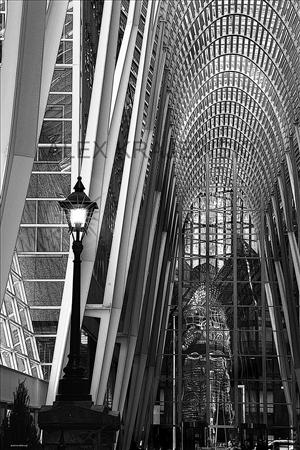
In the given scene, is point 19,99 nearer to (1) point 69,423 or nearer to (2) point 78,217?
(2) point 78,217

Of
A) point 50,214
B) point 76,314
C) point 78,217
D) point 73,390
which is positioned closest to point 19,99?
point 78,217

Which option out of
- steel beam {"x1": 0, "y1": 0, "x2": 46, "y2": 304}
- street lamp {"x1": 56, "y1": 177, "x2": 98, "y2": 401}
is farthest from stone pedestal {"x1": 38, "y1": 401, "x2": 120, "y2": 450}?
steel beam {"x1": 0, "y1": 0, "x2": 46, "y2": 304}

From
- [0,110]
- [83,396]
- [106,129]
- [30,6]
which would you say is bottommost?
[83,396]

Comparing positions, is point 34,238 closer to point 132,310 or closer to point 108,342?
point 108,342

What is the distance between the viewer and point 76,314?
45.4 feet

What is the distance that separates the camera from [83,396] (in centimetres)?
1320

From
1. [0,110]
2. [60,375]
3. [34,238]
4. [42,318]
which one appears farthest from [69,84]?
[0,110]

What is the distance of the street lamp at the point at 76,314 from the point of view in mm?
13320

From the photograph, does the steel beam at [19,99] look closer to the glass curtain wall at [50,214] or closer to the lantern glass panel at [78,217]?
the lantern glass panel at [78,217]

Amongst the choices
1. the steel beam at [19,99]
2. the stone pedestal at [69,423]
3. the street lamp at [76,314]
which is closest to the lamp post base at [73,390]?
the street lamp at [76,314]

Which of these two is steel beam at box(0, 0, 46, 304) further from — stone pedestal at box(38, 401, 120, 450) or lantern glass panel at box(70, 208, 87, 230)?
lantern glass panel at box(70, 208, 87, 230)

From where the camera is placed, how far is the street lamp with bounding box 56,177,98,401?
13.3m

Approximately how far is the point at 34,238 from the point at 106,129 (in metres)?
7.58

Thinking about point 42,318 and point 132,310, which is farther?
point 132,310
